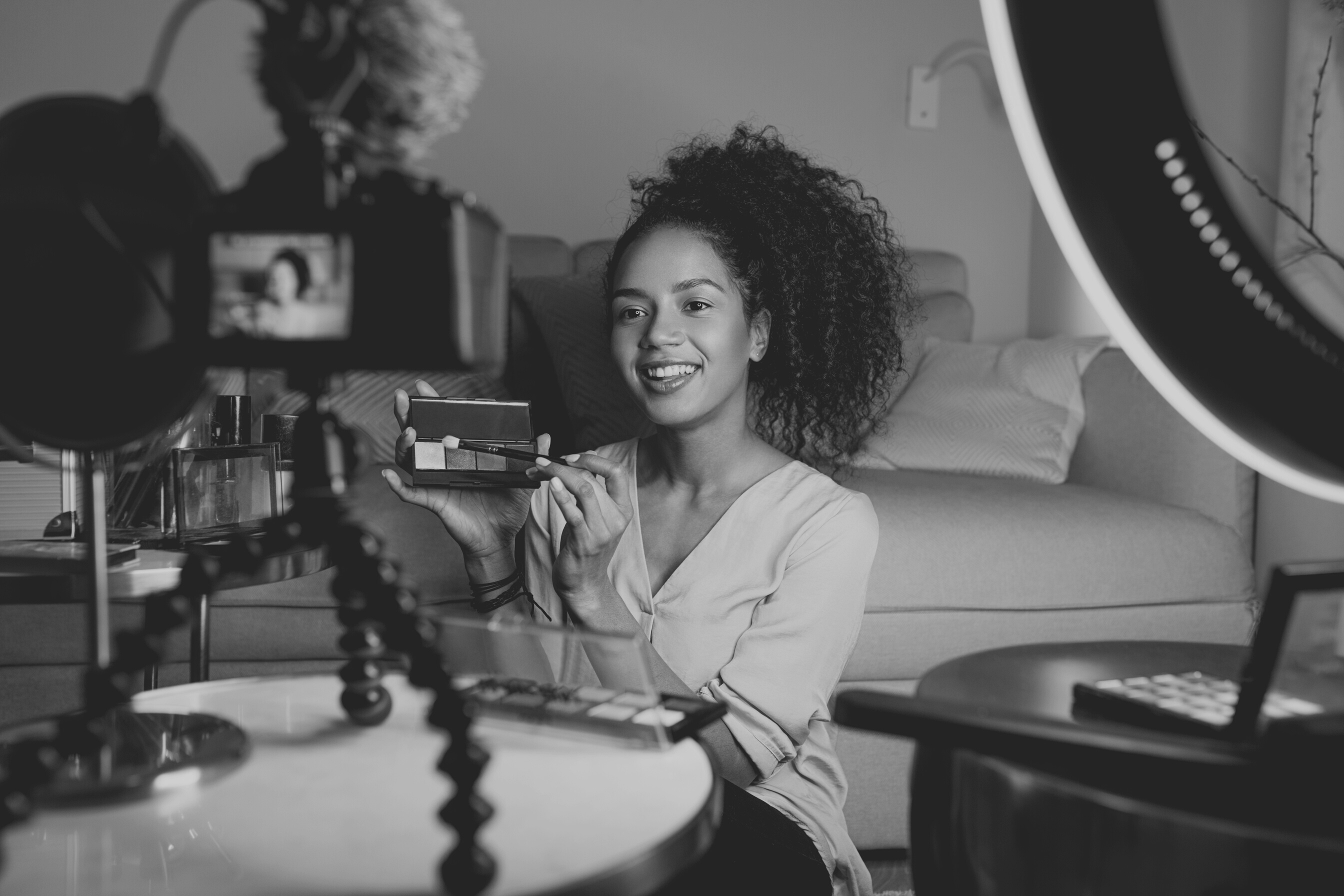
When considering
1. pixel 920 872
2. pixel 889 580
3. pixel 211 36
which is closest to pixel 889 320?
pixel 889 580

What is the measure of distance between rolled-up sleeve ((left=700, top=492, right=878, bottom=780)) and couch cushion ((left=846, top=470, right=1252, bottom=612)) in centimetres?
38

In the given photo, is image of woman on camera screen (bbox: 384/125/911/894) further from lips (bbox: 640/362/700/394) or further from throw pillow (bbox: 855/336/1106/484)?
throw pillow (bbox: 855/336/1106/484)

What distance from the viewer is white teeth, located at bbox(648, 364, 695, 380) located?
129 centimetres

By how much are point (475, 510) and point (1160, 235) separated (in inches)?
40.8

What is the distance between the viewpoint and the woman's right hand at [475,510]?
128 cm

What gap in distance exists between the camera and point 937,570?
1614mm

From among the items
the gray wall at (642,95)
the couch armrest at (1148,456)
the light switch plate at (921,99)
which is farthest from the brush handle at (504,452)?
the light switch plate at (921,99)

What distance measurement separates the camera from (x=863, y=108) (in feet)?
8.94

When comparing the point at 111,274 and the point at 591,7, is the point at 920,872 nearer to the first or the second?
the point at 111,274

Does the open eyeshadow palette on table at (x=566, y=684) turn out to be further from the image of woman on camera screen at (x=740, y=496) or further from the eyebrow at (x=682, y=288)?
the eyebrow at (x=682, y=288)

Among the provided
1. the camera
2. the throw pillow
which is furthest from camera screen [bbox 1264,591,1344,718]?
the throw pillow

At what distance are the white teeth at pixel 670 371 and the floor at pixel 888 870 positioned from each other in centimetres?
74

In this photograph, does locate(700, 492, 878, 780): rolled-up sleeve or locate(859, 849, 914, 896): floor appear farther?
locate(859, 849, 914, 896): floor

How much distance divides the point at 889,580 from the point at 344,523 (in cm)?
125
